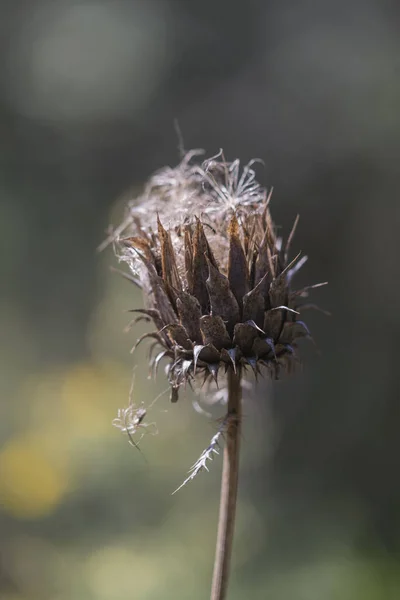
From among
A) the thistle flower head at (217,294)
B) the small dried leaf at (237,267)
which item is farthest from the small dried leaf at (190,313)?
the small dried leaf at (237,267)

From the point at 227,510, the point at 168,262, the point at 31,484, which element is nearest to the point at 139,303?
the point at 31,484

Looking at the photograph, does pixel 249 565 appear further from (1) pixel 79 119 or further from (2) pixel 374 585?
(1) pixel 79 119

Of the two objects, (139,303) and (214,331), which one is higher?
(139,303)

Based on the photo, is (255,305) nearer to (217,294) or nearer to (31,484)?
(217,294)

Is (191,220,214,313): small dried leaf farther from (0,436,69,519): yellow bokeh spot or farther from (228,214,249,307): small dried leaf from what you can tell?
(0,436,69,519): yellow bokeh spot

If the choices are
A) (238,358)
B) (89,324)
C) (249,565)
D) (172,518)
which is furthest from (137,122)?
(238,358)
